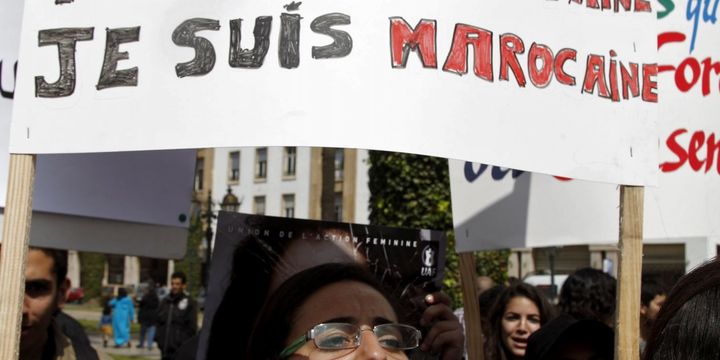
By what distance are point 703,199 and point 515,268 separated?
107 ft

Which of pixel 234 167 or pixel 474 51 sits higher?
pixel 234 167

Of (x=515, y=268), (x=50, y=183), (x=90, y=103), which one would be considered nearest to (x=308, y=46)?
(x=90, y=103)

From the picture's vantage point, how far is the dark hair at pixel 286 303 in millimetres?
2367

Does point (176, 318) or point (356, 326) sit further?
point (176, 318)

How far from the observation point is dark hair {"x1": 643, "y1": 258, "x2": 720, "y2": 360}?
1.40 meters

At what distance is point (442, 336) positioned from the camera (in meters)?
2.62

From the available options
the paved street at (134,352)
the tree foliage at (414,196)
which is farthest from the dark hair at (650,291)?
the paved street at (134,352)

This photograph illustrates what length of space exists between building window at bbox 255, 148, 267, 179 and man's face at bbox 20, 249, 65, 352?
3780 cm

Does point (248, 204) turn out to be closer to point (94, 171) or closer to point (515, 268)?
point (515, 268)

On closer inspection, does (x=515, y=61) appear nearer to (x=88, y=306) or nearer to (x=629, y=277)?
(x=629, y=277)

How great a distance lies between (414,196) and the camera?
1123cm

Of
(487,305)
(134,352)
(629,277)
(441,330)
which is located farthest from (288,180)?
(629,277)

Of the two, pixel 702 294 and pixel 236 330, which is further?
pixel 236 330

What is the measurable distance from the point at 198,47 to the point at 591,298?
2470mm
